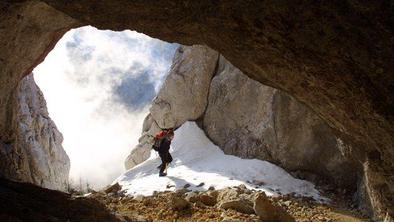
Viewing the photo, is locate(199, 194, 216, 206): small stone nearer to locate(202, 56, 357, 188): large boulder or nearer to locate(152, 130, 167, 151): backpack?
locate(202, 56, 357, 188): large boulder

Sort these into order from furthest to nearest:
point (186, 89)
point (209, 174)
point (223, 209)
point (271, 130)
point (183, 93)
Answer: point (183, 93), point (186, 89), point (271, 130), point (209, 174), point (223, 209)

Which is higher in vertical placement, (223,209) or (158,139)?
(158,139)

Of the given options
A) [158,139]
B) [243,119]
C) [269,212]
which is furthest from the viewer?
[243,119]

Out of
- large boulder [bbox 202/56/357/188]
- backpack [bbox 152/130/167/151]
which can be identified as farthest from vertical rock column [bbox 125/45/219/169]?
backpack [bbox 152/130/167/151]

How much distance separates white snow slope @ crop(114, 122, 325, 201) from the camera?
14.1 m

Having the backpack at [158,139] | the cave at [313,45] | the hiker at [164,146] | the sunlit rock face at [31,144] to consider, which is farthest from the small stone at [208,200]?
the backpack at [158,139]

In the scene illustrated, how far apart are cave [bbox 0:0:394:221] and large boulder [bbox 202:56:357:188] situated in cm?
603

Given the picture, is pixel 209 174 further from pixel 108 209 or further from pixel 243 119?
pixel 108 209

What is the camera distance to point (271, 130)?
1680 centimetres

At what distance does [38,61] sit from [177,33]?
5.61 meters

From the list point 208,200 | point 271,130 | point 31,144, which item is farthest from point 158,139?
point 208,200

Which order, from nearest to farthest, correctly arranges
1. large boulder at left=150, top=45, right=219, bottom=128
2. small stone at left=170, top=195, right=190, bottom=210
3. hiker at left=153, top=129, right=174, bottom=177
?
small stone at left=170, top=195, right=190, bottom=210 < hiker at left=153, top=129, right=174, bottom=177 < large boulder at left=150, top=45, right=219, bottom=128

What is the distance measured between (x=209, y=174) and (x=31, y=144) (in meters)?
7.32

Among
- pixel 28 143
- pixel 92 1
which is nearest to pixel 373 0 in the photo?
pixel 92 1
